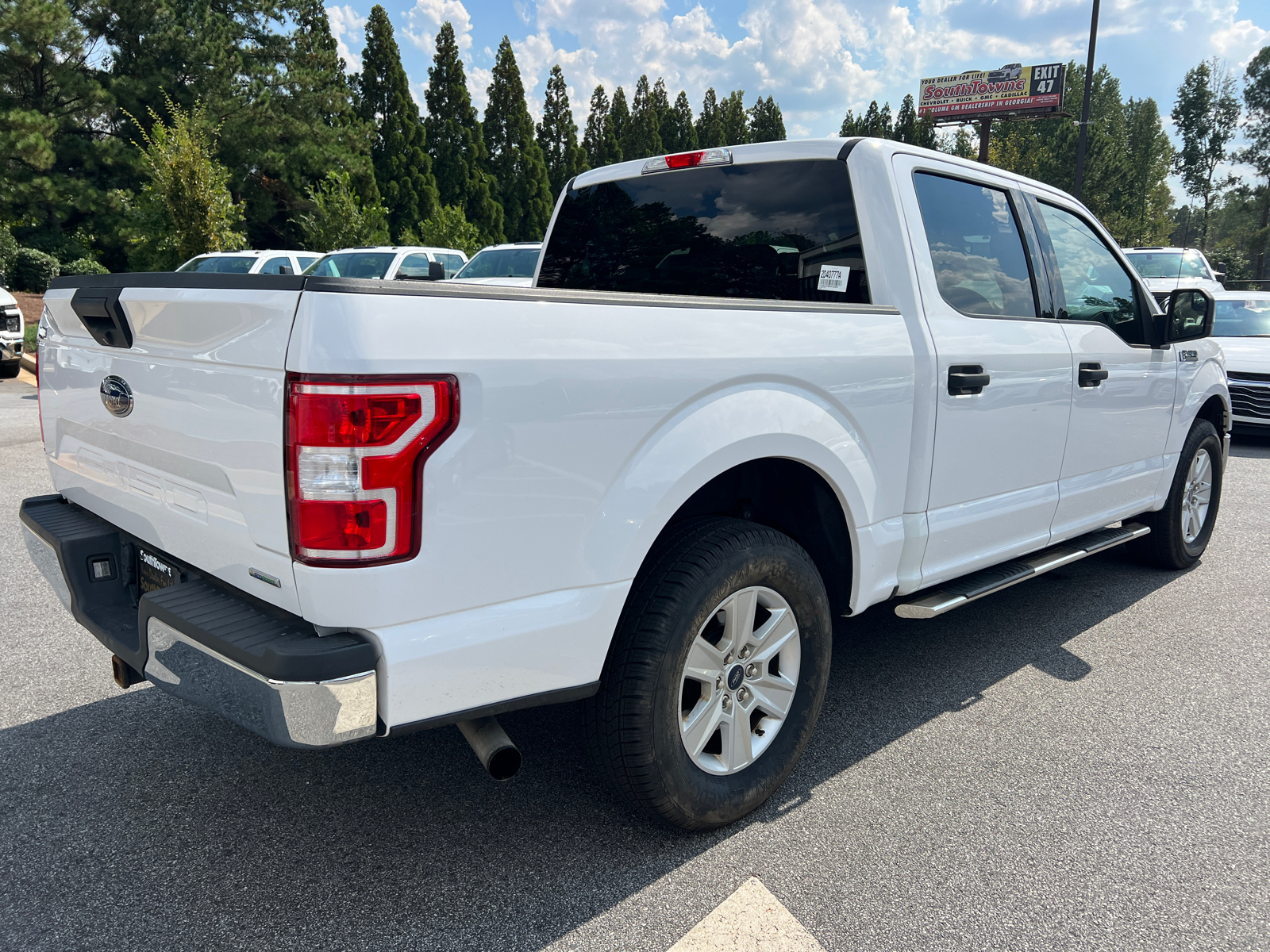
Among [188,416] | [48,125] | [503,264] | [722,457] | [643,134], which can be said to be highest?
[643,134]

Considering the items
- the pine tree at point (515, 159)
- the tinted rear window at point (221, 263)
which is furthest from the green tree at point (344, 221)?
the pine tree at point (515, 159)

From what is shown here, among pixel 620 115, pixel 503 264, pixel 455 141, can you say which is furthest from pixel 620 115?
pixel 503 264

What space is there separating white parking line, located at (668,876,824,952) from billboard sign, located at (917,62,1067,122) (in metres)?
68.5

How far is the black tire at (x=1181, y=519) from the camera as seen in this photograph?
4.90m

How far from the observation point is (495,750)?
2.11 metres

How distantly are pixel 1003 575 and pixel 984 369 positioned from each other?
2.82ft

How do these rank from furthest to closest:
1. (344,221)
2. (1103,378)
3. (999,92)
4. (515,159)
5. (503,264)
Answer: (999,92)
(515,159)
(344,221)
(503,264)
(1103,378)

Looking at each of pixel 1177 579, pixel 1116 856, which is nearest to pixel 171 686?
pixel 1116 856

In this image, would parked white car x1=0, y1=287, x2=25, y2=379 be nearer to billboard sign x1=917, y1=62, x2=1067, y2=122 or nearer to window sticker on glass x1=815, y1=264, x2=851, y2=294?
window sticker on glass x1=815, y1=264, x2=851, y2=294

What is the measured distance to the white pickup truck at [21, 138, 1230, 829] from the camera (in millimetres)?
1829

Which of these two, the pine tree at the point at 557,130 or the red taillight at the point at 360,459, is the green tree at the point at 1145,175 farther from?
the red taillight at the point at 360,459

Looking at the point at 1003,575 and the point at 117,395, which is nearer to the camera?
→ the point at 117,395

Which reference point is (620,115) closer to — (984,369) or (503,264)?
(503,264)

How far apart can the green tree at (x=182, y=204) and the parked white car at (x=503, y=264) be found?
316 inches
